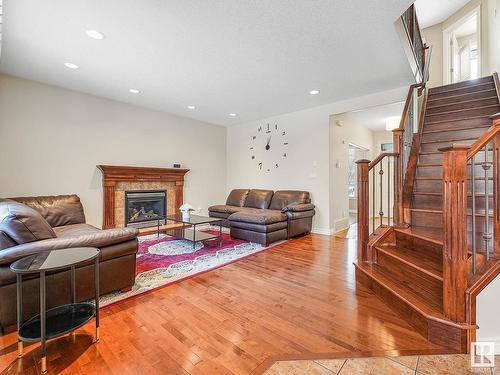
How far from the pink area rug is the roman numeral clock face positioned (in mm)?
2234

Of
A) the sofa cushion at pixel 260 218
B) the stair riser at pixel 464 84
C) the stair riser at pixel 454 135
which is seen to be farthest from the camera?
the stair riser at pixel 464 84

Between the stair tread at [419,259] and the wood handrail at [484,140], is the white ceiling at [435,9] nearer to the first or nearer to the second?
the wood handrail at [484,140]

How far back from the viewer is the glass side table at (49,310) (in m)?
1.41

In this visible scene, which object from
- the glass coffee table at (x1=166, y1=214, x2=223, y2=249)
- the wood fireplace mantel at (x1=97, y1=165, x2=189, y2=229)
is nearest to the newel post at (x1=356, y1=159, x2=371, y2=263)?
the glass coffee table at (x1=166, y1=214, x2=223, y2=249)

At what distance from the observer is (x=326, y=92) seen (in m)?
4.26

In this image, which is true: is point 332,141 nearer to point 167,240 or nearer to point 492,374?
point 167,240

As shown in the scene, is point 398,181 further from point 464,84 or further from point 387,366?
point 464,84

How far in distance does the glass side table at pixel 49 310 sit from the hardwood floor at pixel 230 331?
16cm

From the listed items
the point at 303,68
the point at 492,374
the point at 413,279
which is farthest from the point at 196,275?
the point at 303,68

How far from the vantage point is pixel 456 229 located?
154cm

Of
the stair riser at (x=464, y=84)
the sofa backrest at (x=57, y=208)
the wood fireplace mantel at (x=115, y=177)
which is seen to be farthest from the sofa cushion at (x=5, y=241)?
the stair riser at (x=464, y=84)

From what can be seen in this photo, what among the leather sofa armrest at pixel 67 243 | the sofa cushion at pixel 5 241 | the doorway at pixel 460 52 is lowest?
the leather sofa armrest at pixel 67 243

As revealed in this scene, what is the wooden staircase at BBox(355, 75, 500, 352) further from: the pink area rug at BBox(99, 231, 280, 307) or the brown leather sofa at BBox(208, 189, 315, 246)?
the pink area rug at BBox(99, 231, 280, 307)

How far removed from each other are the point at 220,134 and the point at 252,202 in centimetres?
240
